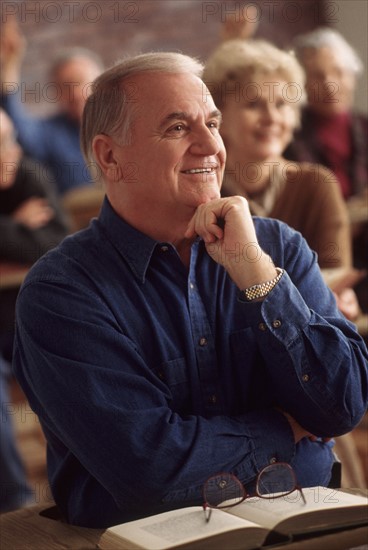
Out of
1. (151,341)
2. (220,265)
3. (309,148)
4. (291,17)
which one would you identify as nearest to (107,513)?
(151,341)

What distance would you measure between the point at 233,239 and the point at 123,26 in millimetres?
4899

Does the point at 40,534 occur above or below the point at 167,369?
below

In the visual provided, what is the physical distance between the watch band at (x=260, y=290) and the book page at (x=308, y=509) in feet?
0.99

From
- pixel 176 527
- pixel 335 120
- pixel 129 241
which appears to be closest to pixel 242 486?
pixel 176 527

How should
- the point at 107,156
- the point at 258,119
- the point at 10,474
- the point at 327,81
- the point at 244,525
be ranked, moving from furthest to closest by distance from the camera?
the point at 327,81, the point at 10,474, the point at 258,119, the point at 107,156, the point at 244,525

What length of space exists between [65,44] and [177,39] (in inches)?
29.4

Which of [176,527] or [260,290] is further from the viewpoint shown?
[260,290]

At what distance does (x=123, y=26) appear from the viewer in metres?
6.04

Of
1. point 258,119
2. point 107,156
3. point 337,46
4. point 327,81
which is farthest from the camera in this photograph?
point 337,46

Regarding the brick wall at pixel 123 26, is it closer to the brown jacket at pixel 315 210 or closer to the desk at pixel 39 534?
the brown jacket at pixel 315 210

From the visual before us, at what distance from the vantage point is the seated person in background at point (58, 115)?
4.98 meters

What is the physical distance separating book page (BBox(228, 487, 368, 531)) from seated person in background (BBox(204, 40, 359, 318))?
2.46 feet

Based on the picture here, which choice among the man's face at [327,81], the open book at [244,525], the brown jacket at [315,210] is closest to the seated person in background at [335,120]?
the man's face at [327,81]

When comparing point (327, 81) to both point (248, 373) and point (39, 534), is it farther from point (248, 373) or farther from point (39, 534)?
point (39, 534)
